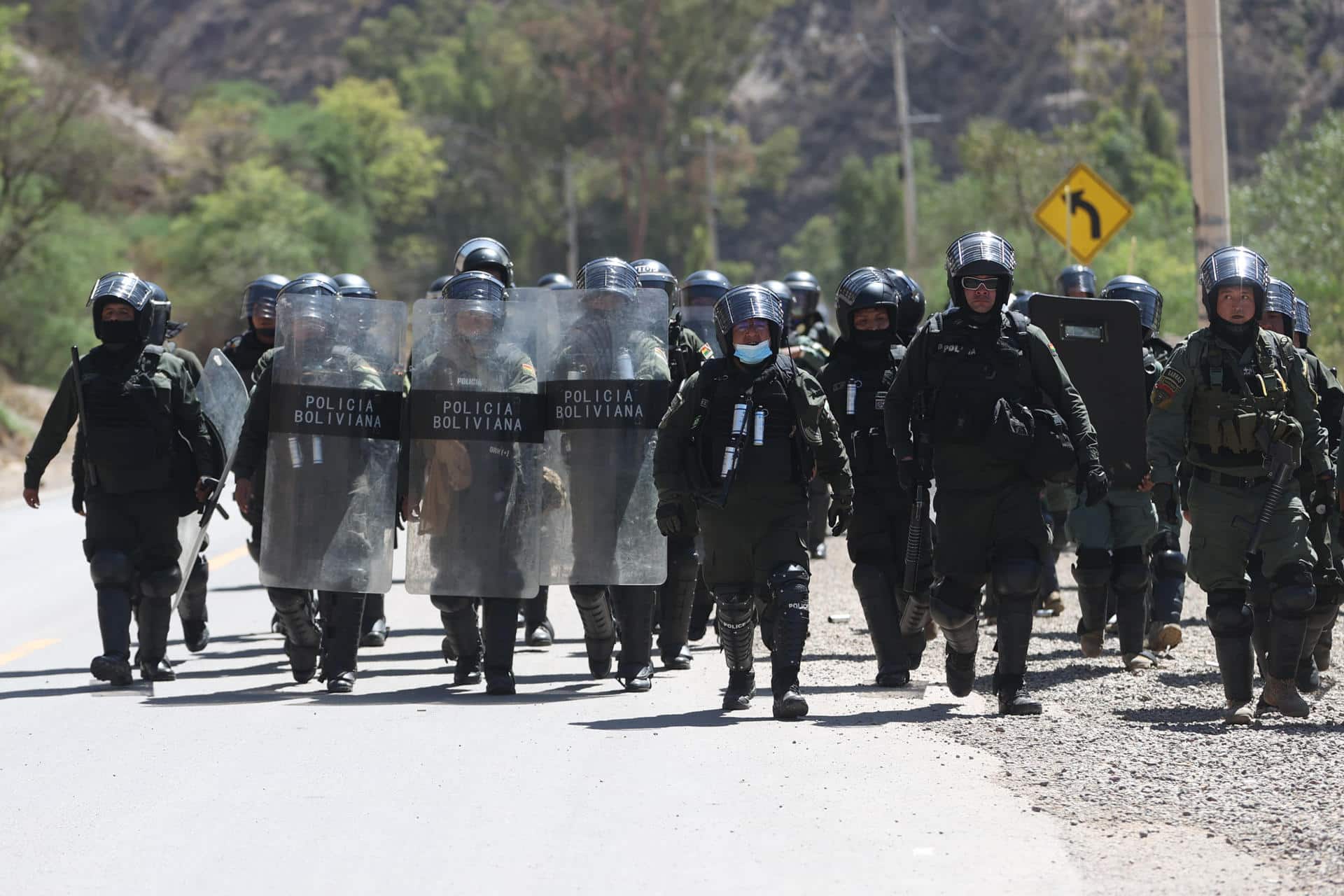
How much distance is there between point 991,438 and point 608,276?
2446 millimetres

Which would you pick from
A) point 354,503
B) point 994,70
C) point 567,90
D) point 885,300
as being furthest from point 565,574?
point 994,70

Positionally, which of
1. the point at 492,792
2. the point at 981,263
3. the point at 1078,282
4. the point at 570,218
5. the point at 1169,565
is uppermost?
the point at 570,218

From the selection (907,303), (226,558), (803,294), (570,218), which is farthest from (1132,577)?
(570,218)

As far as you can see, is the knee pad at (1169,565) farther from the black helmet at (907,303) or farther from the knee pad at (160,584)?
the knee pad at (160,584)

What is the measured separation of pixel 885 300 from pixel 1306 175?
2479 cm

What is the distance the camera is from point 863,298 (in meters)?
10.0

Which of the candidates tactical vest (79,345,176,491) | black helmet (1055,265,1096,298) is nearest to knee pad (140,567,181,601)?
tactical vest (79,345,176,491)

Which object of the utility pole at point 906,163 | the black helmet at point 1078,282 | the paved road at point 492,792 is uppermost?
the utility pole at point 906,163

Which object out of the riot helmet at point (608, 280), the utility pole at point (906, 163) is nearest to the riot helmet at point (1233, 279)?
the riot helmet at point (608, 280)

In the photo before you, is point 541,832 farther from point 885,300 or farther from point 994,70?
point 994,70

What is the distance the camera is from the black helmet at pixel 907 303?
10656 mm

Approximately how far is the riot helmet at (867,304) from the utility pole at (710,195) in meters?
54.8

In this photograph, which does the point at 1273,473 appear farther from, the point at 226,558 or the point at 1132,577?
the point at 226,558

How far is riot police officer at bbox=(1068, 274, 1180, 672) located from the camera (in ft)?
34.1
